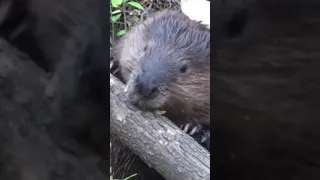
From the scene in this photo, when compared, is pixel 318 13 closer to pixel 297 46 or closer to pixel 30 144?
pixel 297 46

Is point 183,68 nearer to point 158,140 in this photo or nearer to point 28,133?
point 158,140

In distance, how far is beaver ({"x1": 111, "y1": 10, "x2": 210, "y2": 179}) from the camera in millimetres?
650

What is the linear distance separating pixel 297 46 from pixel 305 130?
3.6 inches

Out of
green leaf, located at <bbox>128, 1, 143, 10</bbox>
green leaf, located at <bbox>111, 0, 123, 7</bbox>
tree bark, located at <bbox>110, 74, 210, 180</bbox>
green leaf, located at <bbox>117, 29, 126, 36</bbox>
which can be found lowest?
tree bark, located at <bbox>110, 74, 210, 180</bbox>

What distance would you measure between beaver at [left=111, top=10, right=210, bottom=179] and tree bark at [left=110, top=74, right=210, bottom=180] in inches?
0.5

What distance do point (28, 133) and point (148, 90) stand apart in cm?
17

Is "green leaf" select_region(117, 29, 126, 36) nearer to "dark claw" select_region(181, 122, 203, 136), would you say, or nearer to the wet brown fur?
the wet brown fur

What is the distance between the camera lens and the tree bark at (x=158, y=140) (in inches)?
25.1

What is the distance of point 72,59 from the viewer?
60 cm

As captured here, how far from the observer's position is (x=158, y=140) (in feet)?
2.17

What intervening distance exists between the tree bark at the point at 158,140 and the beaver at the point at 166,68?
1cm

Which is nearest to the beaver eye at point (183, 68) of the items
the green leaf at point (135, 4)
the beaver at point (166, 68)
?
the beaver at point (166, 68)

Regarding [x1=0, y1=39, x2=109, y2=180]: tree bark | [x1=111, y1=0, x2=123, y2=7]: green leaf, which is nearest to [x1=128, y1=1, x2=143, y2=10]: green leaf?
[x1=111, y1=0, x2=123, y2=7]: green leaf

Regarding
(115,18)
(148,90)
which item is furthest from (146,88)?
(115,18)
